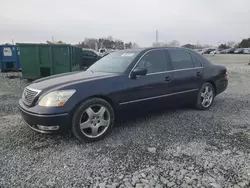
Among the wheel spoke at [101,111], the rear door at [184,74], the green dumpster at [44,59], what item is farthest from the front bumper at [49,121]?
the green dumpster at [44,59]

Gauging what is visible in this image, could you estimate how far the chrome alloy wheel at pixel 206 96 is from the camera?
5.02 metres

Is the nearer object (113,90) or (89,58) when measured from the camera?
(113,90)

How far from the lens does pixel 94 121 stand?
3.37 meters

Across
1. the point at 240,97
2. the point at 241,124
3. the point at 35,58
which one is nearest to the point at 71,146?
the point at 241,124

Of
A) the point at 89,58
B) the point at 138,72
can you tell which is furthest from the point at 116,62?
the point at 89,58

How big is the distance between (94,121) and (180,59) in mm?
2421

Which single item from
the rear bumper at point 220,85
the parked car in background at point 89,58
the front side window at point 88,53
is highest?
the front side window at point 88,53

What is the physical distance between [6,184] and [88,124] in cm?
133

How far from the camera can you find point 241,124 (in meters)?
4.14

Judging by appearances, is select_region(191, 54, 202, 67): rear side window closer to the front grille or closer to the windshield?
the windshield

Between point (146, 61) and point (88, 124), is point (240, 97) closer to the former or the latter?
point (146, 61)

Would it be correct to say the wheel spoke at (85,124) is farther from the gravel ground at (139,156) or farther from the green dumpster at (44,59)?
the green dumpster at (44,59)

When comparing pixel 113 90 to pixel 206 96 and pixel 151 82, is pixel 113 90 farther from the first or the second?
pixel 206 96

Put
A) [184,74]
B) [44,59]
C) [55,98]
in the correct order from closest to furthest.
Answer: [55,98] < [184,74] < [44,59]
